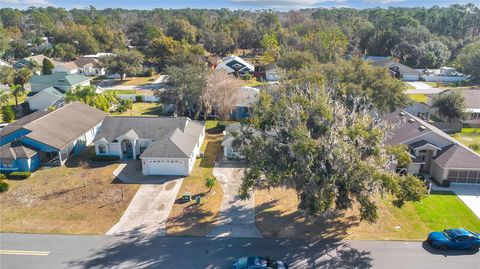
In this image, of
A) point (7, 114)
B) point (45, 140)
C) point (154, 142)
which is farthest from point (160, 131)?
point (7, 114)

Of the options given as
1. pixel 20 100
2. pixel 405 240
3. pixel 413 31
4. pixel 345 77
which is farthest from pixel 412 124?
pixel 413 31

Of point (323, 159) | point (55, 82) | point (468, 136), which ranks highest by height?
point (323, 159)

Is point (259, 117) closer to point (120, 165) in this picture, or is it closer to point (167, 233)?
point (167, 233)

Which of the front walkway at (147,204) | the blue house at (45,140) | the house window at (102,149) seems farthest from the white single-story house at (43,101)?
the front walkway at (147,204)

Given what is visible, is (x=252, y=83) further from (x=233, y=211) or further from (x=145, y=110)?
(x=233, y=211)

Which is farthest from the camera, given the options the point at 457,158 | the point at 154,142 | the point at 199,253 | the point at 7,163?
the point at 154,142

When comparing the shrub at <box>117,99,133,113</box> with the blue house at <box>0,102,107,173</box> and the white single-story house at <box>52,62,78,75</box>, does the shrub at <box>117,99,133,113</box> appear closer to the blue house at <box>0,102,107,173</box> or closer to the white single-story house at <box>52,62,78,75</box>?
the blue house at <box>0,102,107,173</box>
